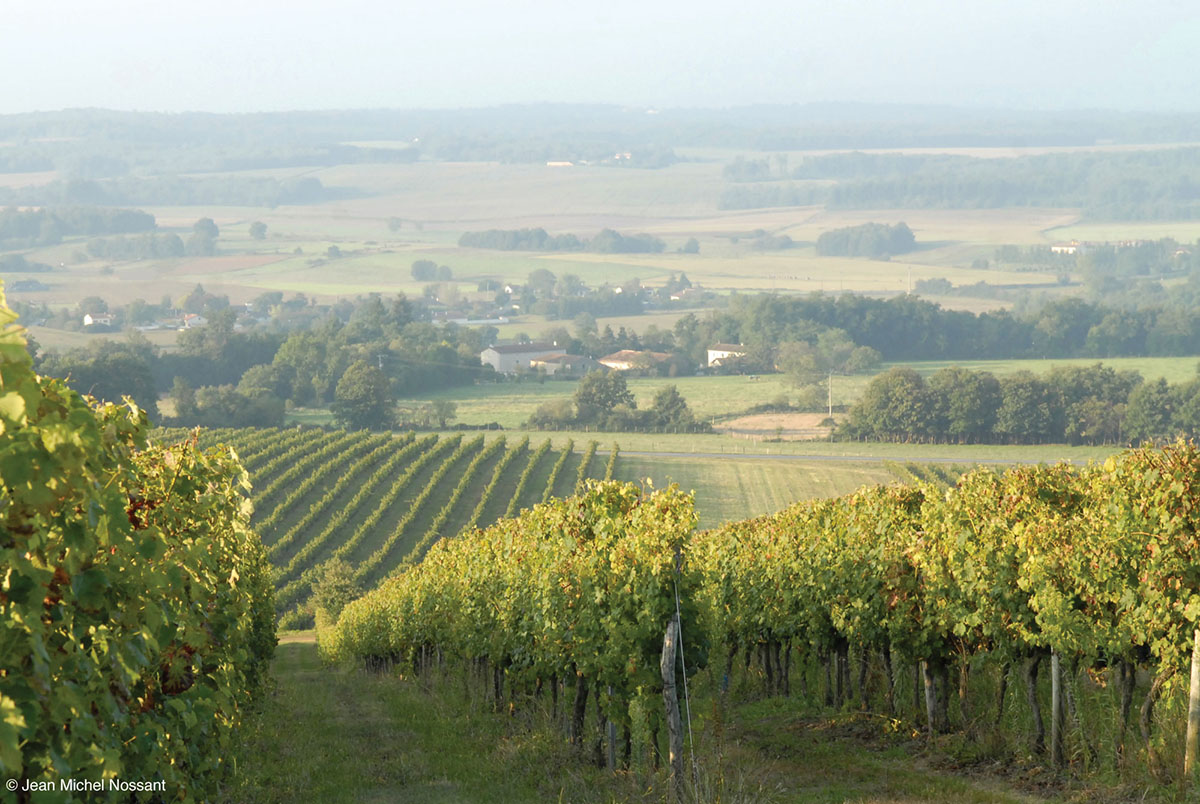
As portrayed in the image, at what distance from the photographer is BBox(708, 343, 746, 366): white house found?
417ft

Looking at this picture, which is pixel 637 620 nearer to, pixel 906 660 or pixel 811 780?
pixel 811 780

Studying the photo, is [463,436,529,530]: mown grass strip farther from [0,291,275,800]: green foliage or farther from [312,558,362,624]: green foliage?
[0,291,275,800]: green foliage

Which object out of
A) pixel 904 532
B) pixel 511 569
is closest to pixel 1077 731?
pixel 904 532

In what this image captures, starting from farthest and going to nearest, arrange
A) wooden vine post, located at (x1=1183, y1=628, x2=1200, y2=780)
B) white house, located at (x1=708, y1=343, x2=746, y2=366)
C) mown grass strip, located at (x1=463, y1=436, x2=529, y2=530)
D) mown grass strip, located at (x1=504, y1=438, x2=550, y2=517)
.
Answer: white house, located at (x1=708, y1=343, x2=746, y2=366), mown grass strip, located at (x1=504, y1=438, x2=550, y2=517), mown grass strip, located at (x1=463, y1=436, x2=529, y2=530), wooden vine post, located at (x1=1183, y1=628, x2=1200, y2=780)

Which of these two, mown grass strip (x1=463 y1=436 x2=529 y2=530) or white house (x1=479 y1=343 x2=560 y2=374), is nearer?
mown grass strip (x1=463 y1=436 x2=529 y2=530)

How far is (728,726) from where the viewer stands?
14844mm

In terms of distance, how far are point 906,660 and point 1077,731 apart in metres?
2.87

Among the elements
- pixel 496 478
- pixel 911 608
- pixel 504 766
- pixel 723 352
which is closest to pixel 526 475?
pixel 496 478

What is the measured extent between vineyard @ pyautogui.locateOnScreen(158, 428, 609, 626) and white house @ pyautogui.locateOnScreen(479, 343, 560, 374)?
49.9 meters

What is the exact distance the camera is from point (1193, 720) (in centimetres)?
958

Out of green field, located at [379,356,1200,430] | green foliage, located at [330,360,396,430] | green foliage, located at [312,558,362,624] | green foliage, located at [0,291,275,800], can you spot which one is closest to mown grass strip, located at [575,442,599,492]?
green field, located at [379,356,1200,430]

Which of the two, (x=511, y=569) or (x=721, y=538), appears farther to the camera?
(x=721, y=538)

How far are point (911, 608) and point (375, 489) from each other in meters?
50.5

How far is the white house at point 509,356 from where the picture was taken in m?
129
